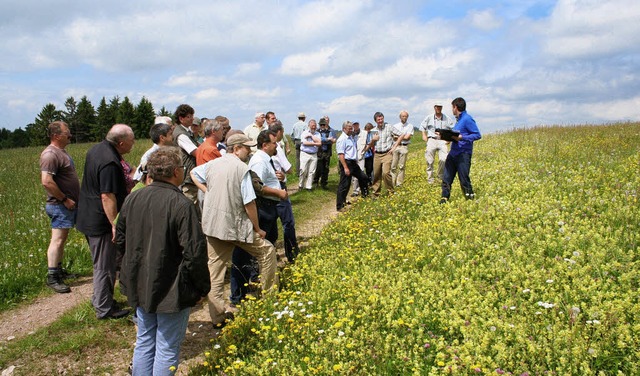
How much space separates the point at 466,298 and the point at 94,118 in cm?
8487

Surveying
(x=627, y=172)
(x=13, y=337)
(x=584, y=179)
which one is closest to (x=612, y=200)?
(x=584, y=179)

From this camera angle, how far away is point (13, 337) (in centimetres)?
538

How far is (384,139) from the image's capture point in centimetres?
1200

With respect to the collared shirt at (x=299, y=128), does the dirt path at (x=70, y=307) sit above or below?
below

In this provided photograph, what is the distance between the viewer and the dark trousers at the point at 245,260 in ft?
19.7

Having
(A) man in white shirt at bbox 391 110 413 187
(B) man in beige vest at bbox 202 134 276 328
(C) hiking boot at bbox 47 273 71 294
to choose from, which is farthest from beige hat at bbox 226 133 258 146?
(A) man in white shirt at bbox 391 110 413 187

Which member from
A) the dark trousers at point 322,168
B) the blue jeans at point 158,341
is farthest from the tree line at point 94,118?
the blue jeans at point 158,341

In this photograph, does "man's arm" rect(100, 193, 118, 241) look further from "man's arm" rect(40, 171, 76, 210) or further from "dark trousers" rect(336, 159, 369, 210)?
"dark trousers" rect(336, 159, 369, 210)

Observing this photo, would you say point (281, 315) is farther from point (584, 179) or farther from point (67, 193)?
point (584, 179)

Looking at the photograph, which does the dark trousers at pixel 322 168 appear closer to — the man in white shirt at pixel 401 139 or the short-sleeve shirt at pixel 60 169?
the man in white shirt at pixel 401 139

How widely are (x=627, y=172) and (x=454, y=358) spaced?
323 inches

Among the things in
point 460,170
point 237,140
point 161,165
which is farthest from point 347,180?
point 161,165

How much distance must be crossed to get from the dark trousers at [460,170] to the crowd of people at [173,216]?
0.02 metres

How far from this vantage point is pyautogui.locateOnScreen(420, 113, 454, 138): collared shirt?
39.8 ft
